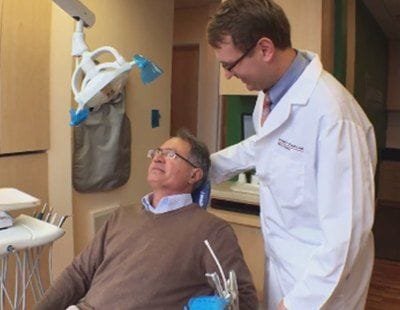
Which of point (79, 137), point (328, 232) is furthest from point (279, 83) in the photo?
point (79, 137)

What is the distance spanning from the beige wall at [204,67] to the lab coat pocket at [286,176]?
9.90ft

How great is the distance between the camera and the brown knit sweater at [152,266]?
1.29 metres

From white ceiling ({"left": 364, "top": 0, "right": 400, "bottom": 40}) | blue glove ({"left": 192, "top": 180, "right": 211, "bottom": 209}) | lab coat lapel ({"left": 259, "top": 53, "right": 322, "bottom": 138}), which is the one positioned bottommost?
blue glove ({"left": 192, "top": 180, "right": 211, "bottom": 209})

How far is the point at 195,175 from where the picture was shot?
4.91 ft

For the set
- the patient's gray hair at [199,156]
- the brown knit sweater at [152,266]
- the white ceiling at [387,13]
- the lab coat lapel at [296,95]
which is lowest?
the brown knit sweater at [152,266]

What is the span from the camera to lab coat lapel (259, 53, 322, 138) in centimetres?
104

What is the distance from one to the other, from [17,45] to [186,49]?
2463 mm

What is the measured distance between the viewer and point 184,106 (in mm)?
4395

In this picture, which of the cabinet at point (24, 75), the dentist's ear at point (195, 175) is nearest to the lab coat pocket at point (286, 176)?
the dentist's ear at point (195, 175)

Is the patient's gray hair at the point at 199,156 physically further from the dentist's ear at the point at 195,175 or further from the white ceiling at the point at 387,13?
the white ceiling at the point at 387,13

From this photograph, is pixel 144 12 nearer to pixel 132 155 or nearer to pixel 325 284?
pixel 132 155

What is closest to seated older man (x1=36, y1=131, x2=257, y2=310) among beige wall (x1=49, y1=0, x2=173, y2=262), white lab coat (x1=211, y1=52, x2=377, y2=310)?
white lab coat (x1=211, y1=52, x2=377, y2=310)

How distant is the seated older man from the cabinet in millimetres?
903

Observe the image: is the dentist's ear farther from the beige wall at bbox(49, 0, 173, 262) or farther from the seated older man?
the beige wall at bbox(49, 0, 173, 262)
